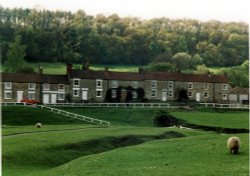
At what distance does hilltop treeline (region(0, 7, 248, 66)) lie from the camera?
148875mm

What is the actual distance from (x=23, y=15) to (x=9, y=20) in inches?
215

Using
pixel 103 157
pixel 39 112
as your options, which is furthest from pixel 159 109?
pixel 103 157

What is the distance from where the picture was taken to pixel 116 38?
539 feet

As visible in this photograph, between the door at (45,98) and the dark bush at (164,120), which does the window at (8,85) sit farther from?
the dark bush at (164,120)

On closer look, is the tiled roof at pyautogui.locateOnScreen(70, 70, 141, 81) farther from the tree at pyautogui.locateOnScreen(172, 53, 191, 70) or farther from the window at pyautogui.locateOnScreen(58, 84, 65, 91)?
the tree at pyautogui.locateOnScreen(172, 53, 191, 70)

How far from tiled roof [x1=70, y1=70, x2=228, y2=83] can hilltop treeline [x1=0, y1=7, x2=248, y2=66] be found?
172 ft

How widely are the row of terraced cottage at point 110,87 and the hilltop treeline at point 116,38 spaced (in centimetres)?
5317

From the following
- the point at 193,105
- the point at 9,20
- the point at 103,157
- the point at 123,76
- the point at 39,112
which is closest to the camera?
the point at 103,157

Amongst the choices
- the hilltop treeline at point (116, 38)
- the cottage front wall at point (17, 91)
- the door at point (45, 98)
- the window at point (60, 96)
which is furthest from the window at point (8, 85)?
the hilltop treeline at point (116, 38)

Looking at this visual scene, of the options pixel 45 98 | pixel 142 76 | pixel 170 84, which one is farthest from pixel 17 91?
pixel 170 84

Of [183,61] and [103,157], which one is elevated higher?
[183,61]

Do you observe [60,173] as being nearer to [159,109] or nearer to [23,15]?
[159,109]

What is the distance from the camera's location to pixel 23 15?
171m

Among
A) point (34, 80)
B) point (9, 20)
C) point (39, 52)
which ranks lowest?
point (34, 80)
